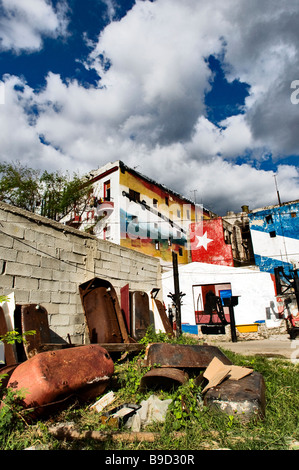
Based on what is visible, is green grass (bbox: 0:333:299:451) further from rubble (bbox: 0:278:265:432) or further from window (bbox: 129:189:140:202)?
window (bbox: 129:189:140:202)

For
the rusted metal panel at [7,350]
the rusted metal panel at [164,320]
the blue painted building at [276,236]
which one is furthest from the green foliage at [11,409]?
the blue painted building at [276,236]

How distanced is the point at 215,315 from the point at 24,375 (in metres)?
17.8

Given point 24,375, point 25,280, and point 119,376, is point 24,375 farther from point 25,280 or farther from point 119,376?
point 25,280

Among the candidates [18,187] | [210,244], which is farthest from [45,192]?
[210,244]

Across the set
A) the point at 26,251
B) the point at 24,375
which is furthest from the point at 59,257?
the point at 24,375

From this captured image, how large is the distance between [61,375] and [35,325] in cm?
212

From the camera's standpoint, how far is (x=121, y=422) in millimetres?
3338

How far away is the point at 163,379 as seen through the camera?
4184 millimetres

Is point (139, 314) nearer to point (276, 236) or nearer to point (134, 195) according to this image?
point (134, 195)

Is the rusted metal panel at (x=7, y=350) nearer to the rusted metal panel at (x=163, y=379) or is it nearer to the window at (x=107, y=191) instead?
the rusted metal panel at (x=163, y=379)

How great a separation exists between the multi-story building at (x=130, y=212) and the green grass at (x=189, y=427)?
61.7 ft

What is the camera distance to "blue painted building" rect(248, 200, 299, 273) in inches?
1056

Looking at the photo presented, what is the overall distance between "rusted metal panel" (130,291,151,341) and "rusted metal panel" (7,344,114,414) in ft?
12.6

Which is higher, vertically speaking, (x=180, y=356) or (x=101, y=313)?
(x=101, y=313)
